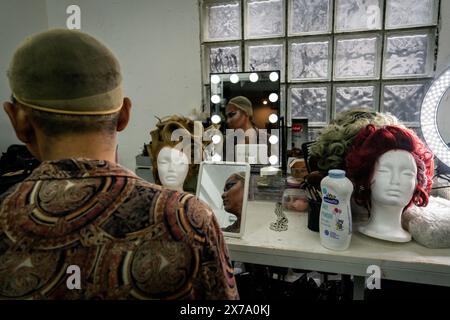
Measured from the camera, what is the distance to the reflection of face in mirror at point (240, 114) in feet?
5.59

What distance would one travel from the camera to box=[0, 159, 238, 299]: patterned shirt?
0.45 m

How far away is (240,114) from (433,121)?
93 cm

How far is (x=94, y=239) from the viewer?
46 centimetres

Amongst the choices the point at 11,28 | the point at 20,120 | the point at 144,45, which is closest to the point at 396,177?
the point at 20,120

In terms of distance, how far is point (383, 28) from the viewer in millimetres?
1631

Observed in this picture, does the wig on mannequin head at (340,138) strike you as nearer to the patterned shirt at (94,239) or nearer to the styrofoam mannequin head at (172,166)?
the styrofoam mannequin head at (172,166)

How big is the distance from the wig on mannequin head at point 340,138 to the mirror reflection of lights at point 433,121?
96mm

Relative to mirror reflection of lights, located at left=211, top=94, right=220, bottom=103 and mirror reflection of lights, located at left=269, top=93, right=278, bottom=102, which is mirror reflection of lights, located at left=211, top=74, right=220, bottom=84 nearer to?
mirror reflection of lights, located at left=211, top=94, right=220, bottom=103

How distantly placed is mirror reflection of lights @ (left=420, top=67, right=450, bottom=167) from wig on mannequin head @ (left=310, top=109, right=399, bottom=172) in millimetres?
96

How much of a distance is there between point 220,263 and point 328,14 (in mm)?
1666

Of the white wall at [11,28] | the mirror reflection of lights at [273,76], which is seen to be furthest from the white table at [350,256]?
the white wall at [11,28]

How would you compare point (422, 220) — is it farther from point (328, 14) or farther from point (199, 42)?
point (199, 42)

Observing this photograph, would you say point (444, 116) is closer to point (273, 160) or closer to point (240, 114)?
point (273, 160)
